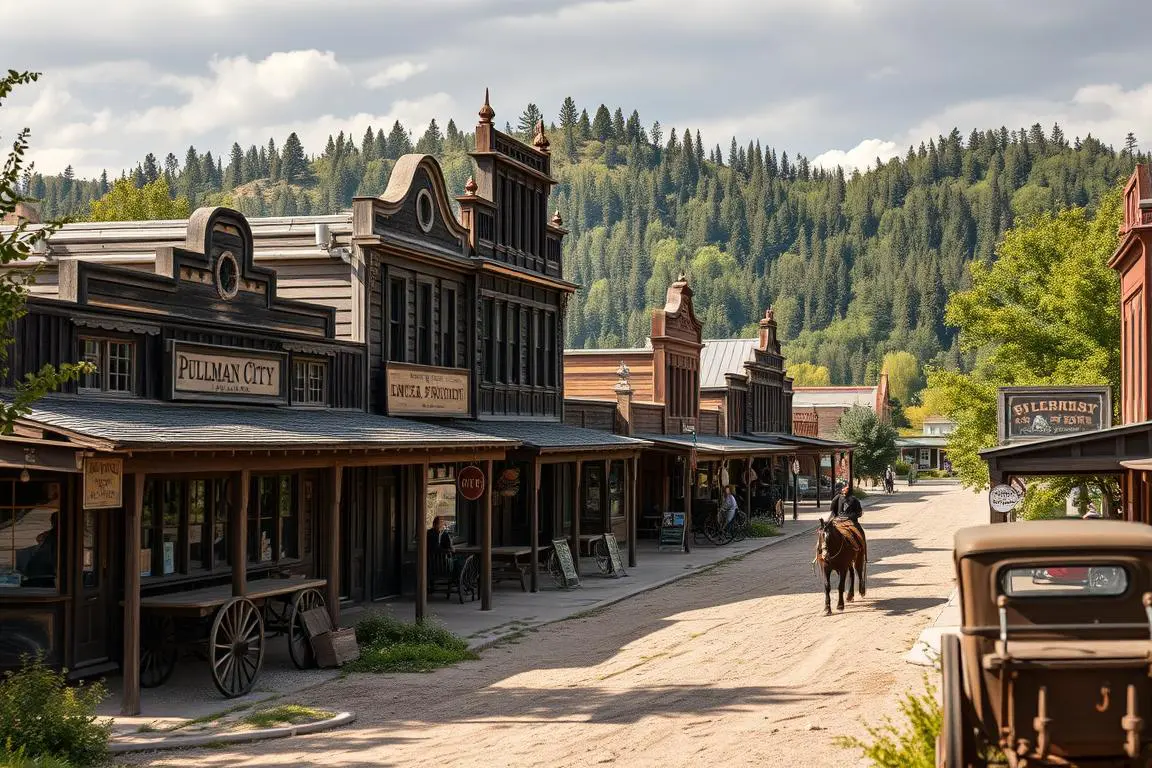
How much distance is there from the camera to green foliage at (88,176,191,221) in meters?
49.2

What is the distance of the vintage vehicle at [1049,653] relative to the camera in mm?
8625

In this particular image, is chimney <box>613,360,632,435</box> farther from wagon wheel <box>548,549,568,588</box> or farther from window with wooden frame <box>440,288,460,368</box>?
window with wooden frame <box>440,288,460,368</box>

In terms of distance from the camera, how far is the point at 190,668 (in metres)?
17.2

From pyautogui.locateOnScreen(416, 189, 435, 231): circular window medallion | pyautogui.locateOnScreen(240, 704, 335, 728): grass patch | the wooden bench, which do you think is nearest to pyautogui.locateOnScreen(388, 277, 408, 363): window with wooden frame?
pyautogui.locateOnScreen(416, 189, 435, 231): circular window medallion

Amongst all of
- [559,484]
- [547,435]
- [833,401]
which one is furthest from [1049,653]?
[833,401]

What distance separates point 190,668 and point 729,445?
27.4 m

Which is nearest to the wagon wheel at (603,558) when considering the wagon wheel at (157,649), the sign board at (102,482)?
the wagon wheel at (157,649)

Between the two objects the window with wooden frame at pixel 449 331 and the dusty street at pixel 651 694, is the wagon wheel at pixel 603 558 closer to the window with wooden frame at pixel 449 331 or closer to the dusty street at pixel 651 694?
the dusty street at pixel 651 694

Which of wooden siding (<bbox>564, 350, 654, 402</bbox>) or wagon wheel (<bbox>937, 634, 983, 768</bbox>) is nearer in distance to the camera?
wagon wheel (<bbox>937, 634, 983, 768</bbox>)

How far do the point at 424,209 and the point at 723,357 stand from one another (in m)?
35.3

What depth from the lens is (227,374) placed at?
18875 millimetres

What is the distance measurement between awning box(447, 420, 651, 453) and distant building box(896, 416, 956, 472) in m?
84.9

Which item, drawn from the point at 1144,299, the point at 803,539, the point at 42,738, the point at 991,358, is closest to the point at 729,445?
the point at 803,539

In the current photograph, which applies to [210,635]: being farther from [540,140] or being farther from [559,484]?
[559,484]
